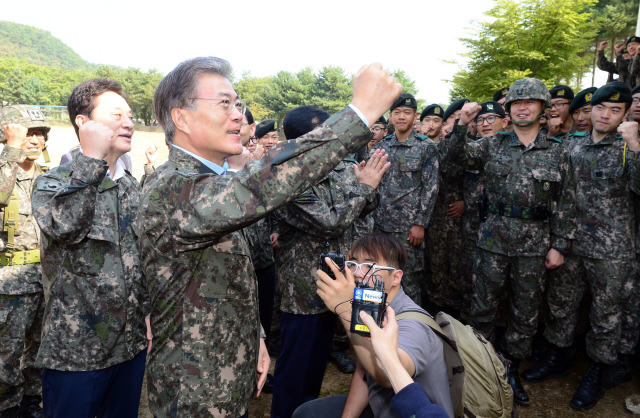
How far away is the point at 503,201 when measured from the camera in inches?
166

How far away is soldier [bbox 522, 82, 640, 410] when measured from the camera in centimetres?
383

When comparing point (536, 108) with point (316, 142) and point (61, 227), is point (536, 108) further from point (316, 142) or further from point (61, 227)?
point (61, 227)

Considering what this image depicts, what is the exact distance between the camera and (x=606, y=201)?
3.99m

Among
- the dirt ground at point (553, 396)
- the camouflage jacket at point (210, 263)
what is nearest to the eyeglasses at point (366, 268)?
the camouflage jacket at point (210, 263)

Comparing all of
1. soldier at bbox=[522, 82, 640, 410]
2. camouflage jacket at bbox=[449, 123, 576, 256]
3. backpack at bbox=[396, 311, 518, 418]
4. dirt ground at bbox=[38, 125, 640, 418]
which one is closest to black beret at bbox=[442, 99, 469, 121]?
camouflage jacket at bbox=[449, 123, 576, 256]

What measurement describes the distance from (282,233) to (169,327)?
5.32 feet

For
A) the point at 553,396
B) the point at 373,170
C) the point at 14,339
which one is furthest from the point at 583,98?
the point at 14,339

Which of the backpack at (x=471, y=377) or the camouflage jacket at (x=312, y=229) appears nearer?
the backpack at (x=471, y=377)

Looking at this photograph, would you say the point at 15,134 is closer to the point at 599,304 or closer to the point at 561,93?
the point at 599,304

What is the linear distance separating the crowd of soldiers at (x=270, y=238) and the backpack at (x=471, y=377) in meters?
0.55

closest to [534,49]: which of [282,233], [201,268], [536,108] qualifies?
[536,108]

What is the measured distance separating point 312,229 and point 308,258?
0.28 metres

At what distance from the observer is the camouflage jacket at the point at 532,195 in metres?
4.01

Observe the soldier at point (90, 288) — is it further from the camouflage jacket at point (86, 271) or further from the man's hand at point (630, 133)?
the man's hand at point (630, 133)
